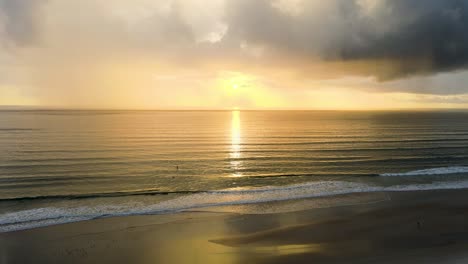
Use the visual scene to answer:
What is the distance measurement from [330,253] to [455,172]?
2342cm

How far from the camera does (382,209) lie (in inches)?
710

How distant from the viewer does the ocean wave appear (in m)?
16.6

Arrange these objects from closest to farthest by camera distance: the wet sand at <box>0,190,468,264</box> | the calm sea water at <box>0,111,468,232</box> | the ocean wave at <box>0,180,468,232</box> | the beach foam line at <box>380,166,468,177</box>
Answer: the wet sand at <box>0,190,468,264</box>
the ocean wave at <box>0,180,468,232</box>
the calm sea water at <box>0,111,468,232</box>
the beach foam line at <box>380,166,468,177</box>

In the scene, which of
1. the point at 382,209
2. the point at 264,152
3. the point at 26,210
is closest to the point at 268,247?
the point at 382,209

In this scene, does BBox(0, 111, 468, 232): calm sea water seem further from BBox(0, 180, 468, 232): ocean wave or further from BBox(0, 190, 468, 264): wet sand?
BBox(0, 190, 468, 264): wet sand

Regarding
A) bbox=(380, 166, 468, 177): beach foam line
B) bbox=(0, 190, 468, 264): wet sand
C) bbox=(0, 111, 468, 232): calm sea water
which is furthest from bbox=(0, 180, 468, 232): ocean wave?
bbox=(380, 166, 468, 177): beach foam line

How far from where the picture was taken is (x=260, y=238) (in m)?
13.7

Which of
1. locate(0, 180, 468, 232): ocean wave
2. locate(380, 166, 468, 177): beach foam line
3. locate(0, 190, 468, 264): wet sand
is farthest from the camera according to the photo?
locate(380, 166, 468, 177): beach foam line

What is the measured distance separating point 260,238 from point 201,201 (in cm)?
692

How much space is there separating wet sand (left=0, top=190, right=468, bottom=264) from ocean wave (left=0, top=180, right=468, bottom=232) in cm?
111

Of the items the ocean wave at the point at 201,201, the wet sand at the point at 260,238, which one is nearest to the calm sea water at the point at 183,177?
the ocean wave at the point at 201,201

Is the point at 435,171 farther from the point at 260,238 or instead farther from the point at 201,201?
the point at 260,238

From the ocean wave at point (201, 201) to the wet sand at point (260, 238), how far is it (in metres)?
1.11

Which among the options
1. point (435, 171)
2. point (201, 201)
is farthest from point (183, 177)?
point (435, 171)
